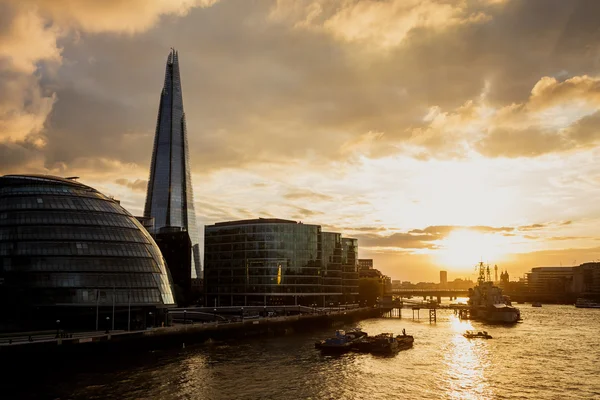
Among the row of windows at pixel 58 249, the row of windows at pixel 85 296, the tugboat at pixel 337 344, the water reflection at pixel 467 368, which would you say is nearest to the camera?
the water reflection at pixel 467 368

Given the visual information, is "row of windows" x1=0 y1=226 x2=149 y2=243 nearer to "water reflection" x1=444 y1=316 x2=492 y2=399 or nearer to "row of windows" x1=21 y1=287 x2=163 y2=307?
"row of windows" x1=21 y1=287 x2=163 y2=307

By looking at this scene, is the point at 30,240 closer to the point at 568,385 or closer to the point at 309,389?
the point at 309,389

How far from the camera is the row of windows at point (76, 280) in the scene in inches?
4028

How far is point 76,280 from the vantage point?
10406cm

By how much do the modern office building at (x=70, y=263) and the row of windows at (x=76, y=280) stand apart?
0.58 ft

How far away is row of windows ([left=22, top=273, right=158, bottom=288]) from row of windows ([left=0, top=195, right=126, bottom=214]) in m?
15.9

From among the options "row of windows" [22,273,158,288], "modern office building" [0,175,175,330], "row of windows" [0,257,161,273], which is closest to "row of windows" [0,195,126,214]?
"modern office building" [0,175,175,330]

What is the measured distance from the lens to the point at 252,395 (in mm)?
66188

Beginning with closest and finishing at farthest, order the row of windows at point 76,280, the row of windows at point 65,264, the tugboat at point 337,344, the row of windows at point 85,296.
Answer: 1. the row of windows at point 85,296
2. the row of windows at point 76,280
3. the row of windows at point 65,264
4. the tugboat at point 337,344

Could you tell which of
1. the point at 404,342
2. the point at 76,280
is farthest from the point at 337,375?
the point at 76,280

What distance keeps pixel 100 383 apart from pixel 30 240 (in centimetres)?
4889

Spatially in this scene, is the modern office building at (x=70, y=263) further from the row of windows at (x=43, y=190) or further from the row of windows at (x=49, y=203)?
the row of windows at (x=49, y=203)

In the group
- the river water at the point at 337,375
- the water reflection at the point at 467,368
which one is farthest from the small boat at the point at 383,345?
the water reflection at the point at 467,368

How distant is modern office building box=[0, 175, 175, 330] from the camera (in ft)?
333
